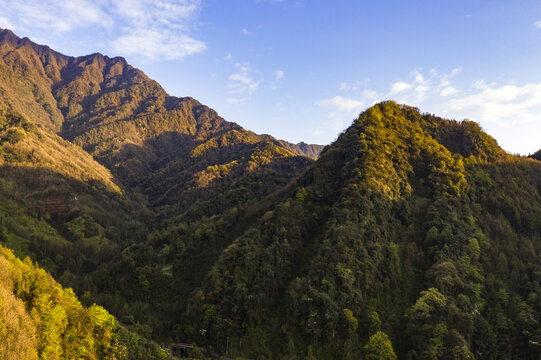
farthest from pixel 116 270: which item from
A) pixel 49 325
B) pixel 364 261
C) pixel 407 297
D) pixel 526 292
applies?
pixel 526 292

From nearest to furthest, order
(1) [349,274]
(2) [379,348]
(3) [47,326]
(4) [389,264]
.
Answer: (3) [47,326], (2) [379,348], (1) [349,274], (4) [389,264]

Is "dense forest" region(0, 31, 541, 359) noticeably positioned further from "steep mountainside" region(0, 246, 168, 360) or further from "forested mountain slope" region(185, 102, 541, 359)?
"forested mountain slope" region(185, 102, 541, 359)

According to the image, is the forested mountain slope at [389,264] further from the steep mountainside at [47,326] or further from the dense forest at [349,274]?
the steep mountainside at [47,326]

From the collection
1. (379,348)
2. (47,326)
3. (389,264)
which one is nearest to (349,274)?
(389,264)

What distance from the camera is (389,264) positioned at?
80938mm

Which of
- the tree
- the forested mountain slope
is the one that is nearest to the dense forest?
the tree

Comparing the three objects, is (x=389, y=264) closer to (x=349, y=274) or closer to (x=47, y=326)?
(x=349, y=274)

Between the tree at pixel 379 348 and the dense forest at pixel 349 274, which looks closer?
the dense forest at pixel 349 274

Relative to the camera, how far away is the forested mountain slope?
217 feet

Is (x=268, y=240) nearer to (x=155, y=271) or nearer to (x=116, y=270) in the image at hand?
(x=155, y=271)

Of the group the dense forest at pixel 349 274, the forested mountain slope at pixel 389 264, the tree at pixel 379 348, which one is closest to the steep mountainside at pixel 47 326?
the dense forest at pixel 349 274

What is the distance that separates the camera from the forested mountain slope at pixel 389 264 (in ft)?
217

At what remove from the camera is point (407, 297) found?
7575 centimetres

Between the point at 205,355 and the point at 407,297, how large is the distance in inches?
2048
